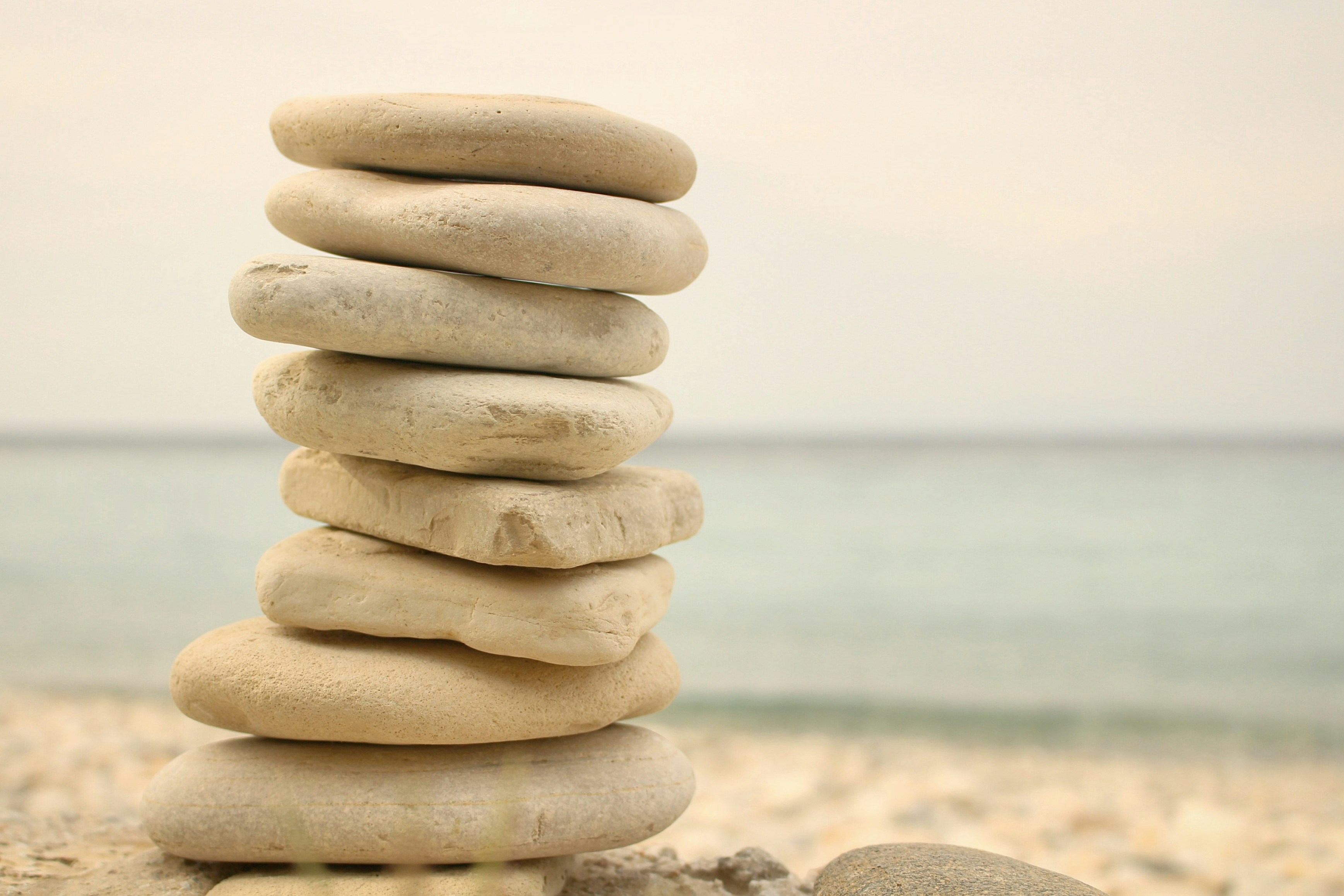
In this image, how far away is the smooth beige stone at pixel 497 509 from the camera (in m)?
Answer: 2.29

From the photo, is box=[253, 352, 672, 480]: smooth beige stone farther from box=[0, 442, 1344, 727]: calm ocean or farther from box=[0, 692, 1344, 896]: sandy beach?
box=[0, 442, 1344, 727]: calm ocean

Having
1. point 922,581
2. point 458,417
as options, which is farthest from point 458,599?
point 922,581

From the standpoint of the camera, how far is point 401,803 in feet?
7.91

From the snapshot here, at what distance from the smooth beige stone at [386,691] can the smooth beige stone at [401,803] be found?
84 mm

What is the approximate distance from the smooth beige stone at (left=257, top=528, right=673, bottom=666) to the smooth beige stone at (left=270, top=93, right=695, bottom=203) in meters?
0.94

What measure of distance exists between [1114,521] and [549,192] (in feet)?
35.8

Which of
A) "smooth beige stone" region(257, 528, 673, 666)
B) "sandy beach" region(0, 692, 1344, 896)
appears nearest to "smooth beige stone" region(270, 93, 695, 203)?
"smooth beige stone" region(257, 528, 673, 666)

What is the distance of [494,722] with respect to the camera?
245cm

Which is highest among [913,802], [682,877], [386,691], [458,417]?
[458,417]

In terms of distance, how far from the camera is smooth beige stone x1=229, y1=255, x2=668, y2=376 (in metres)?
2.28

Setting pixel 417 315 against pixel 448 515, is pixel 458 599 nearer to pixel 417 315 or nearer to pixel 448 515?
pixel 448 515

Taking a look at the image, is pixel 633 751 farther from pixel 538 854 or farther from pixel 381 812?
pixel 381 812

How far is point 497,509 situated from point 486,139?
2.84ft

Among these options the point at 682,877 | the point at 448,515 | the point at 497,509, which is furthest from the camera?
the point at 682,877
